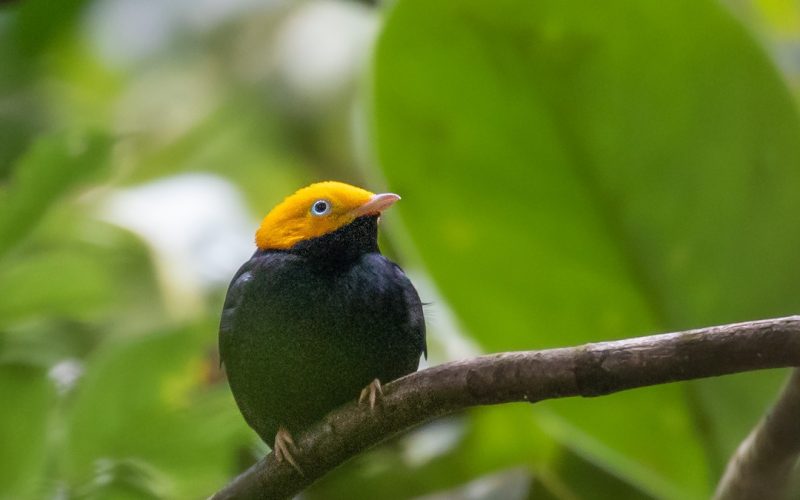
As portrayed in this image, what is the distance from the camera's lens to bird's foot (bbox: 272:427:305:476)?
1.45 meters

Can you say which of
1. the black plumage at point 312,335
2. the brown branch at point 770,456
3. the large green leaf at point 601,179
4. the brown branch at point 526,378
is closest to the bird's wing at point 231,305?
the black plumage at point 312,335

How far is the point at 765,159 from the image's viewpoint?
7.34ft

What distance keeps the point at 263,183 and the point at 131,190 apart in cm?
56

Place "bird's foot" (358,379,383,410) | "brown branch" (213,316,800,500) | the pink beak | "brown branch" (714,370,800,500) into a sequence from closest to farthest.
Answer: "brown branch" (213,316,800,500) → "bird's foot" (358,379,383,410) → "brown branch" (714,370,800,500) → the pink beak

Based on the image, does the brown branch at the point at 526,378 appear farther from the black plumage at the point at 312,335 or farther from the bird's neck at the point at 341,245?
the bird's neck at the point at 341,245

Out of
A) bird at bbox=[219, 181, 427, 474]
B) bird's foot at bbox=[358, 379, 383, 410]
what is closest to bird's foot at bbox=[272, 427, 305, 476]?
bird at bbox=[219, 181, 427, 474]

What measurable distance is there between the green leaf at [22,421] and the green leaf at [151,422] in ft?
0.28

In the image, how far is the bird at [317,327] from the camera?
1595 mm

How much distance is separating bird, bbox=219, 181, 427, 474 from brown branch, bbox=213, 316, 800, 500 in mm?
53

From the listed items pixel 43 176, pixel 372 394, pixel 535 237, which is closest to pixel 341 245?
pixel 372 394

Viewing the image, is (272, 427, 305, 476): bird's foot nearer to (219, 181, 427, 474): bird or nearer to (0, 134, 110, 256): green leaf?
(219, 181, 427, 474): bird

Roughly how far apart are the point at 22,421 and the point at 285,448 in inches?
23.1

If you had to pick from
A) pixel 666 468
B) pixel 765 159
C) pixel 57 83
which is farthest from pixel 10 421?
pixel 57 83

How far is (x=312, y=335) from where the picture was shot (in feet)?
5.35
